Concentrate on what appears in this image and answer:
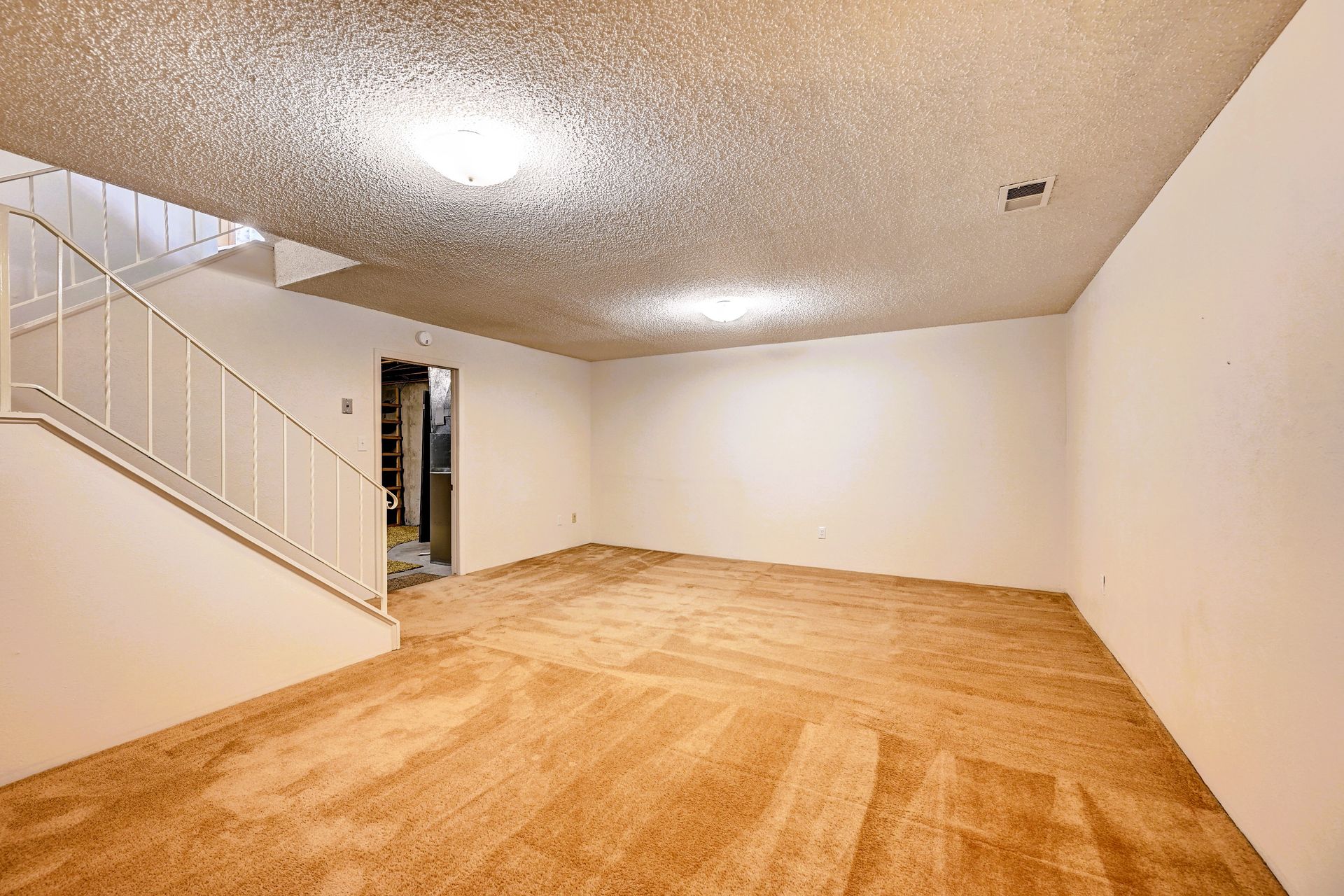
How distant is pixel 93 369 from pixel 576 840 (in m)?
3.79

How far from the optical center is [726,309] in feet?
13.5

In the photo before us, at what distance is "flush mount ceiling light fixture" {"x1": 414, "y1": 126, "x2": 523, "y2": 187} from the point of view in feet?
6.35

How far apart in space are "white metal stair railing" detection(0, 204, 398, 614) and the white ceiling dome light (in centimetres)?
280

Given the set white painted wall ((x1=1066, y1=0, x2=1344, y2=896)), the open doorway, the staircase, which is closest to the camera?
white painted wall ((x1=1066, y1=0, x2=1344, y2=896))

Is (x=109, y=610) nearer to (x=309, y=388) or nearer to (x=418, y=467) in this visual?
(x=309, y=388)

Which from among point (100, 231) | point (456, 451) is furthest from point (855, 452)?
point (100, 231)

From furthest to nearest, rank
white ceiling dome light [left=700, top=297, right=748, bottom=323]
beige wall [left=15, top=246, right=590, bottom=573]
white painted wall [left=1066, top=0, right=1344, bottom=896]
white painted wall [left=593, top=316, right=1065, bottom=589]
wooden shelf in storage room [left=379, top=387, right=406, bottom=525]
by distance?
1. wooden shelf in storage room [left=379, top=387, right=406, bottom=525]
2. white painted wall [left=593, top=316, right=1065, bottom=589]
3. white ceiling dome light [left=700, top=297, right=748, bottom=323]
4. beige wall [left=15, top=246, right=590, bottom=573]
5. white painted wall [left=1066, top=0, right=1344, bottom=896]

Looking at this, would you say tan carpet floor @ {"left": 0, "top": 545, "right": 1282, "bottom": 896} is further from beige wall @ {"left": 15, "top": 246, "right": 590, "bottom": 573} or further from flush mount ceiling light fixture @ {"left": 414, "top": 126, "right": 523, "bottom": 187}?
flush mount ceiling light fixture @ {"left": 414, "top": 126, "right": 523, "bottom": 187}

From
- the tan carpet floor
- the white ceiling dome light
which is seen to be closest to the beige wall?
the tan carpet floor

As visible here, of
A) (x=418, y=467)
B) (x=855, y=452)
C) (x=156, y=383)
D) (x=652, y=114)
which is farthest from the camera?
(x=418, y=467)

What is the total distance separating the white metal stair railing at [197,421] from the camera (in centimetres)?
223

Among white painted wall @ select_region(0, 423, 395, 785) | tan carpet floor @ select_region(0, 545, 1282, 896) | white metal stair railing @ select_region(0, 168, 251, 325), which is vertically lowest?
tan carpet floor @ select_region(0, 545, 1282, 896)

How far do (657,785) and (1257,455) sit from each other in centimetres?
237

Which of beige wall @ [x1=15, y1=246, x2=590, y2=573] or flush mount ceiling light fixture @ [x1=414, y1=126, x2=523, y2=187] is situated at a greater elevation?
flush mount ceiling light fixture @ [x1=414, y1=126, x2=523, y2=187]
